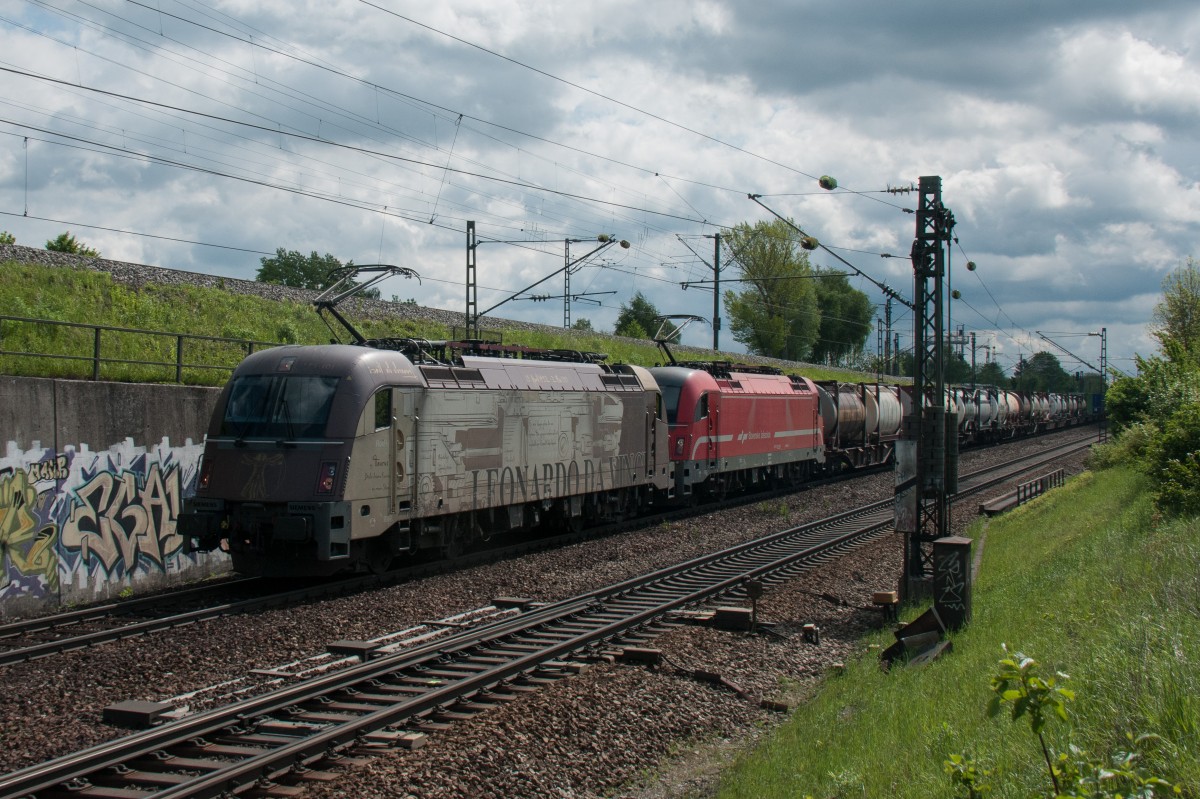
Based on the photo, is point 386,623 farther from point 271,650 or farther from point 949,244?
point 949,244

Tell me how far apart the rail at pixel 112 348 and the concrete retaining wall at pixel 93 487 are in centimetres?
56

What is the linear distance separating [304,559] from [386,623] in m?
2.63

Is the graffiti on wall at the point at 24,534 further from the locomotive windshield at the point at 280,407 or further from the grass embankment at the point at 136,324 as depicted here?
the locomotive windshield at the point at 280,407

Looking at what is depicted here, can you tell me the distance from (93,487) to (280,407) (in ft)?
10.3

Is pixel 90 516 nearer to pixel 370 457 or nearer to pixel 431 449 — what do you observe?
pixel 370 457

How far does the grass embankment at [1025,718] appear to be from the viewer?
19.9 ft

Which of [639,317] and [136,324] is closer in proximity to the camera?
[136,324]

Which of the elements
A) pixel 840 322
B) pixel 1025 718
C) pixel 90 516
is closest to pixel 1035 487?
pixel 1025 718

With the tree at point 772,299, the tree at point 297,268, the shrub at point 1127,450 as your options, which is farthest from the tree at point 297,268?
the shrub at point 1127,450

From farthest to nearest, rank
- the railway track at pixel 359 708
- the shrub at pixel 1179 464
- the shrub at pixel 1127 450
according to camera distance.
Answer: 1. the shrub at pixel 1127 450
2. the shrub at pixel 1179 464
3. the railway track at pixel 359 708

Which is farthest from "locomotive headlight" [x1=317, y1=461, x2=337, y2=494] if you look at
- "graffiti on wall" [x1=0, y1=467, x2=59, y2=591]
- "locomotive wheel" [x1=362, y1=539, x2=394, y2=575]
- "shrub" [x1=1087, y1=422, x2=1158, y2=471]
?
"shrub" [x1=1087, y1=422, x2=1158, y2=471]

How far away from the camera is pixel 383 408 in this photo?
14.8 metres

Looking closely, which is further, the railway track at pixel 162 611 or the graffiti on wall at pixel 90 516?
the graffiti on wall at pixel 90 516

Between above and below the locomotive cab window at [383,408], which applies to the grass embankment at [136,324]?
above
